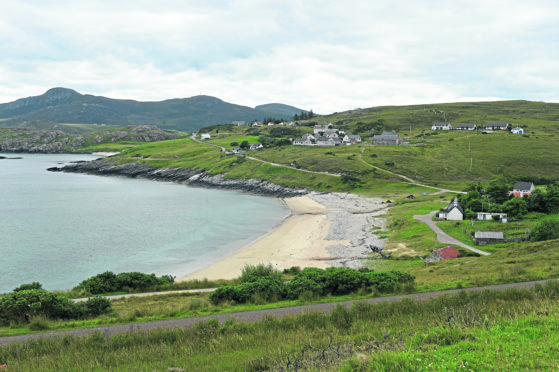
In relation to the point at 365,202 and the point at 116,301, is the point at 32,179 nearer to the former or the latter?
the point at 365,202

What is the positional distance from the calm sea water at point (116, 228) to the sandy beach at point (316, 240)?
12.0ft

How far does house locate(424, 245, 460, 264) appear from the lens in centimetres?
3909

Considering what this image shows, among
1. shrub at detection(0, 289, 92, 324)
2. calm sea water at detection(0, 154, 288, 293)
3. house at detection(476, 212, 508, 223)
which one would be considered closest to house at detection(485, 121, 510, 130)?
calm sea water at detection(0, 154, 288, 293)

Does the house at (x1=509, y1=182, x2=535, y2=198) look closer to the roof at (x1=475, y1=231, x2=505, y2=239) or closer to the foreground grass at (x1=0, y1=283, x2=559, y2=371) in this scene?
the roof at (x1=475, y1=231, x2=505, y2=239)

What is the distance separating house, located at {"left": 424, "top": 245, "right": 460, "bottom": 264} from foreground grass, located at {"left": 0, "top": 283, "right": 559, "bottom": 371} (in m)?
24.3

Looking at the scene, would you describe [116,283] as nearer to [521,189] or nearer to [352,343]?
[352,343]

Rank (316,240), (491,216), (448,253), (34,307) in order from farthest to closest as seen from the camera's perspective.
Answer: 1. (316,240)
2. (491,216)
3. (448,253)
4. (34,307)

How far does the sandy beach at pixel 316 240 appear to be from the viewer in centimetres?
4525

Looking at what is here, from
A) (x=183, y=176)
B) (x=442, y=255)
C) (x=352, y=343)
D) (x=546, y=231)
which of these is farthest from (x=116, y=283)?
(x=183, y=176)

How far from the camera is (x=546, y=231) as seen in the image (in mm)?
41812

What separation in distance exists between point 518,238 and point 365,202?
148ft

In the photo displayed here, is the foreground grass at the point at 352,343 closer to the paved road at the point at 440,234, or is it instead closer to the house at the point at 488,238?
the paved road at the point at 440,234

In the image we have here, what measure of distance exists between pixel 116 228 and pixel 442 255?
5666 centimetres

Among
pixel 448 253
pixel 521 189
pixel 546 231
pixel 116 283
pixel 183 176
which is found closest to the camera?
pixel 116 283
